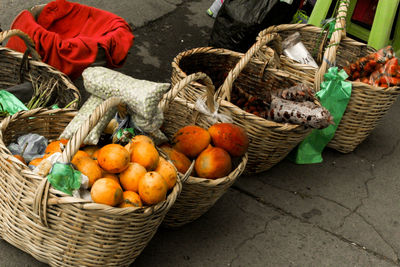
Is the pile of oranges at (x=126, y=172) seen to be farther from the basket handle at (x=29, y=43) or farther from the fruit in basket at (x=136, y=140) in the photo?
the basket handle at (x=29, y=43)

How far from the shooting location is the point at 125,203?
1.56m

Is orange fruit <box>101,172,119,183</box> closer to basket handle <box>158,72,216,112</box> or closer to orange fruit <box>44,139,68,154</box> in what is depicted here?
orange fruit <box>44,139,68,154</box>

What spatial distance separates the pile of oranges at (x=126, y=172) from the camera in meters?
1.53

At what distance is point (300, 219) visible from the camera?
8.27 ft

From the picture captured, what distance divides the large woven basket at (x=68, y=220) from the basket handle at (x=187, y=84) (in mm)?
315

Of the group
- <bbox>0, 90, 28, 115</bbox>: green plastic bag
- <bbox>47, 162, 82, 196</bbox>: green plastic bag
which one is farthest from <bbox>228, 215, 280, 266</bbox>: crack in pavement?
<bbox>0, 90, 28, 115</bbox>: green plastic bag

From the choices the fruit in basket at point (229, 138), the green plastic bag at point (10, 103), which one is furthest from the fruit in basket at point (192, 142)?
the green plastic bag at point (10, 103)

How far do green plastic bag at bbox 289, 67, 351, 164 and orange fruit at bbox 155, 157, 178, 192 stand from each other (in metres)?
1.32

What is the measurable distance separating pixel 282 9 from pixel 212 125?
171cm

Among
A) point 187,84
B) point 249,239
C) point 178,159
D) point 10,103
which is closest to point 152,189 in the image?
point 178,159

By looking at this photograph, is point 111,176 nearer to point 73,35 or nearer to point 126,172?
point 126,172

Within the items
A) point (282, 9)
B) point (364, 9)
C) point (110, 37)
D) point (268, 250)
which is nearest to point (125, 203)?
point (268, 250)

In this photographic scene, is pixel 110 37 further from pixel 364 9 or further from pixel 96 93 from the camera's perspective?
pixel 364 9

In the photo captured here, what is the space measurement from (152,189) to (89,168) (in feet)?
0.84
